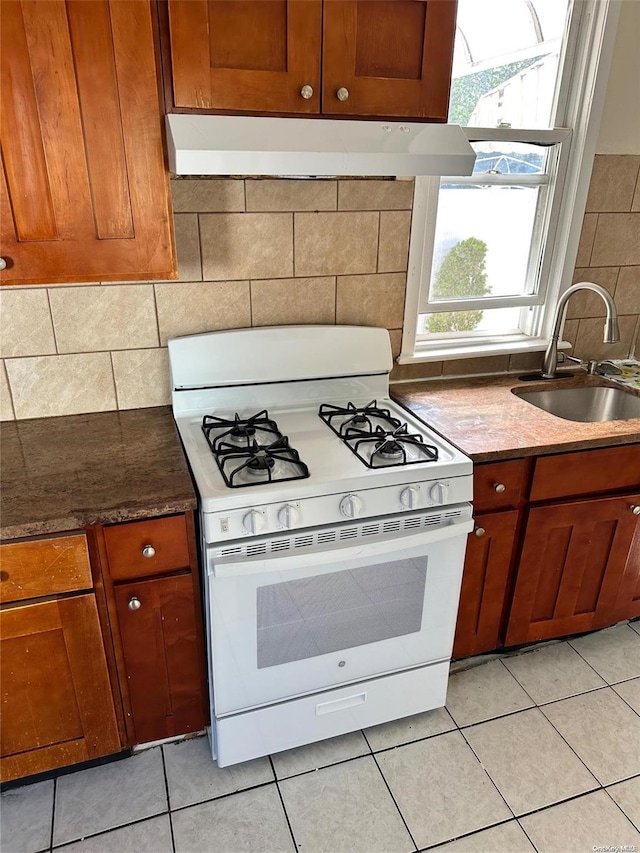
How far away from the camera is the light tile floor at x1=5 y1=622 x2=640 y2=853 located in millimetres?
1584

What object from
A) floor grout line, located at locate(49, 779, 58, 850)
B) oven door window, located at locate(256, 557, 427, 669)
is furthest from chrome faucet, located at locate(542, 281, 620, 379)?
floor grout line, located at locate(49, 779, 58, 850)

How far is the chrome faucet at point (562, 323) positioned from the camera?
203cm

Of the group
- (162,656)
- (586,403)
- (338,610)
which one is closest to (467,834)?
(338,610)

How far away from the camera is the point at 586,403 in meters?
2.34

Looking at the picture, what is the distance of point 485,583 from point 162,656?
102 centimetres

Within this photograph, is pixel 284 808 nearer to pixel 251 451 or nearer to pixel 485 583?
pixel 485 583

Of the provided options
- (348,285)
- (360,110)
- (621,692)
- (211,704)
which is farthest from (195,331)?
(621,692)

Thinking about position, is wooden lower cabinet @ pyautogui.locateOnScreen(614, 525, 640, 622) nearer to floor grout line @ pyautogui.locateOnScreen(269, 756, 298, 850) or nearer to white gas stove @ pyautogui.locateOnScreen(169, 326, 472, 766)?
white gas stove @ pyautogui.locateOnScreen(169, 326, 472, 766)

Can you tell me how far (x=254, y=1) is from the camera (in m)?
1.37

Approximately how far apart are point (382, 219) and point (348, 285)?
0.24m

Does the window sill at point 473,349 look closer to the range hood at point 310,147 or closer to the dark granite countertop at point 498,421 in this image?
the dark granite countertop at point 498,421

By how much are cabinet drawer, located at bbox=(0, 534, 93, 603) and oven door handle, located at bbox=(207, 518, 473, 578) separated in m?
0.31

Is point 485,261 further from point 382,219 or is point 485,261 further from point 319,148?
point 319,148

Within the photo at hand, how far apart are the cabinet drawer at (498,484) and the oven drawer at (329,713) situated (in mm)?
519
